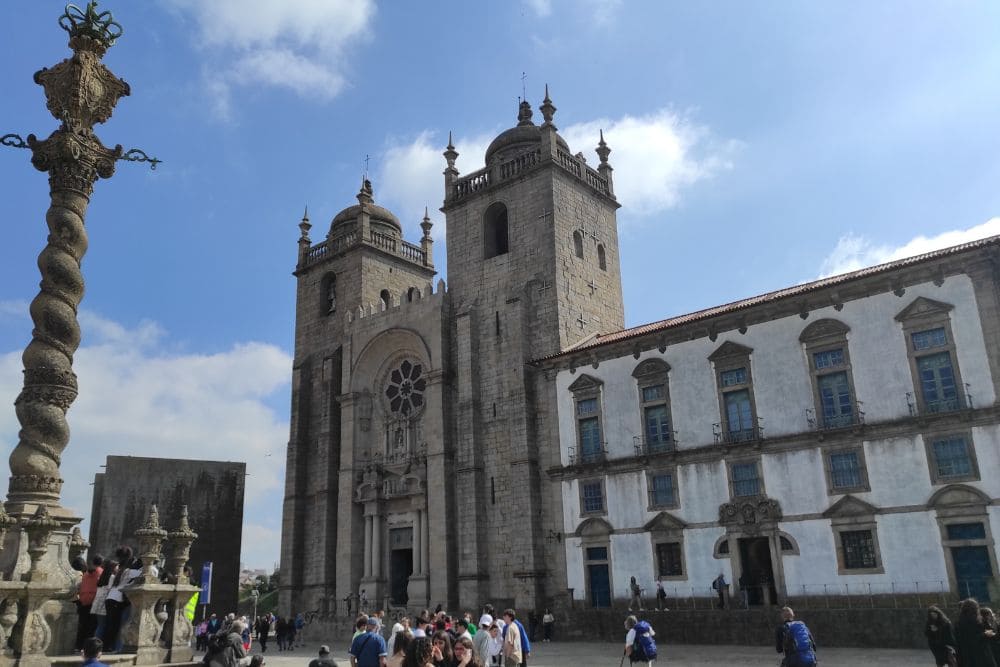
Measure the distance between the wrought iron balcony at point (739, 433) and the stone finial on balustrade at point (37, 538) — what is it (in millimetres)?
19073

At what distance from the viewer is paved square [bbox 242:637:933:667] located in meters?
17.5

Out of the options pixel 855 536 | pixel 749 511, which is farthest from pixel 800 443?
pixel 855 536

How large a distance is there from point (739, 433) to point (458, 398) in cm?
1227

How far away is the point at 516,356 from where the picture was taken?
3159cm

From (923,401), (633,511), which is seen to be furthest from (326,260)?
(923,401)

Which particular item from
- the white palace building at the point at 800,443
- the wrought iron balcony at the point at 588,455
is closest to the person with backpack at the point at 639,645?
the white palace building at the point at 800,443

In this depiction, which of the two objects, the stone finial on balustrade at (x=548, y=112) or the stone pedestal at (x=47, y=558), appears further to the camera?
the stone finial on balustrade at (x=548, y=112)

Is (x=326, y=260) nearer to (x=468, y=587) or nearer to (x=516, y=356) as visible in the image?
(x=516, y=356)

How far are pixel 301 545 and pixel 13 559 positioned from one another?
25883mm

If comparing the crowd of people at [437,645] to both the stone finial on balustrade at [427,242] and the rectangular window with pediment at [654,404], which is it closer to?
the rectangular window with pediment at [654,404]

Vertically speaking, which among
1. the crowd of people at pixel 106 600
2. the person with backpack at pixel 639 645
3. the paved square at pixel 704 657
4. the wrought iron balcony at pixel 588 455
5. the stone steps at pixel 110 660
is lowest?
the paved square at pixel 704 657

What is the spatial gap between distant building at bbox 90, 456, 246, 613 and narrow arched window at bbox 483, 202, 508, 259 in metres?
19.7

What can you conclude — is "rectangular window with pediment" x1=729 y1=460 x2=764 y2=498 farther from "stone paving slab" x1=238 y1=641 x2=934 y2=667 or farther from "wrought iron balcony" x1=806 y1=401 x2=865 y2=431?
"stone paving slab" x1=238 y1=641 x2=934 y2=667

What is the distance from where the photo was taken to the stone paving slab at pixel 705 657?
57.1ft
